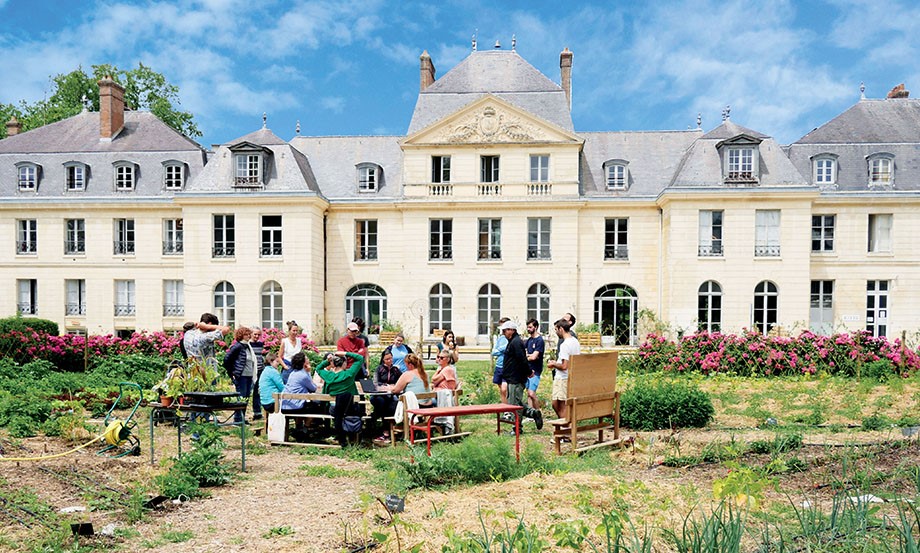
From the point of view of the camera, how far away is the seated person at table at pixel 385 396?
905cm

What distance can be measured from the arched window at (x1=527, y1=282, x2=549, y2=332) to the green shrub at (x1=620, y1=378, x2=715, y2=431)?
56.5 feet

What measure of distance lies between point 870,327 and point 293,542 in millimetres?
28107

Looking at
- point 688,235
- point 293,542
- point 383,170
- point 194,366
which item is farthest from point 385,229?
point 293,542

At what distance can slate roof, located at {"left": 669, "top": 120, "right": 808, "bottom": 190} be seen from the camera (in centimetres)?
2503

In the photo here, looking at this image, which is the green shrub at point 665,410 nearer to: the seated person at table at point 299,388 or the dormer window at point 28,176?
the seated person at table at point 299,388

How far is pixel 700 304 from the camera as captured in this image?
25422 mm

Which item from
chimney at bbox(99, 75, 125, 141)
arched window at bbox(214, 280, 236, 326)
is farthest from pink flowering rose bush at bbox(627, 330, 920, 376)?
chimney at bbox(99, 75, 125, 141)

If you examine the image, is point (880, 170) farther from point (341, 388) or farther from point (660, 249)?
point (341, 388)

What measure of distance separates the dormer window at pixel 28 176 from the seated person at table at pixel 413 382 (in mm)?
26216

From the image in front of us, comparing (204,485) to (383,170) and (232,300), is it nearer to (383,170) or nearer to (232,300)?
(232,300)

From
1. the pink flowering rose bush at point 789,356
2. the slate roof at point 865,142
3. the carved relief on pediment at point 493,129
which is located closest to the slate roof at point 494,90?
the carved relief on pediment at point 493,129

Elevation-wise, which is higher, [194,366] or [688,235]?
[688,235]

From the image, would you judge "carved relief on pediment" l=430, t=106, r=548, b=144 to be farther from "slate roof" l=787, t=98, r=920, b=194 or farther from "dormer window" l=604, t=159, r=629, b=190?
"slate roof" l=787, t=98, r=920, b=194

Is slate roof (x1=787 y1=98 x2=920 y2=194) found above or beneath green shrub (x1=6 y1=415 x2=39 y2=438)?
above
